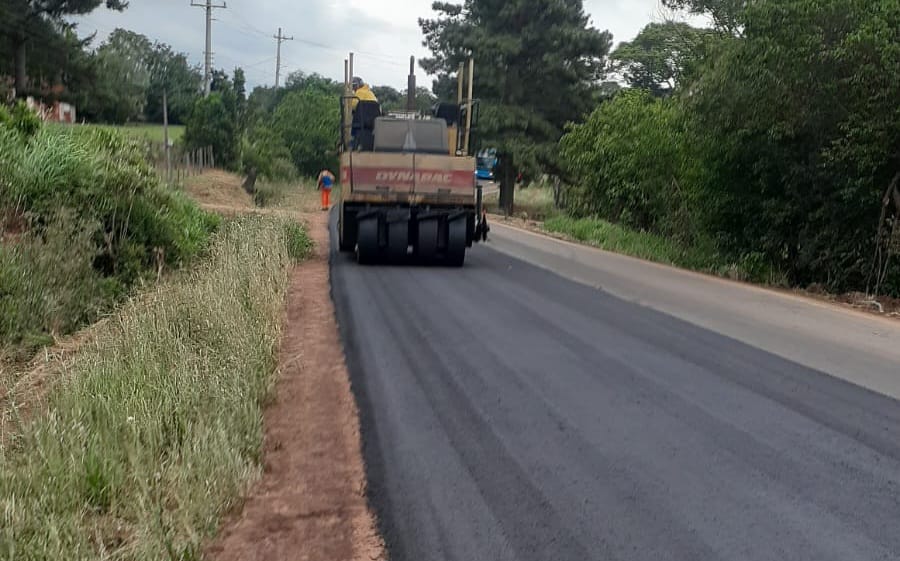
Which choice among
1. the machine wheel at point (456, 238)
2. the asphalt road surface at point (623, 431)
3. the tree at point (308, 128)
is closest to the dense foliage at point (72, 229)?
the asphalt road surface at point (623, 431)

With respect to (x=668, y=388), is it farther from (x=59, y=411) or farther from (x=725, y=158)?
(x=725, y=158)

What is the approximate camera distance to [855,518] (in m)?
5.01

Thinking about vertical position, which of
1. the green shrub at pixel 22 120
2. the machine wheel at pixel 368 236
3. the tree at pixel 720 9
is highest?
the tree at pixel 720 9

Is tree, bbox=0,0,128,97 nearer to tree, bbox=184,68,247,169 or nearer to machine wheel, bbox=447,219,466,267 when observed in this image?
tree, bbox=184,68,247,169

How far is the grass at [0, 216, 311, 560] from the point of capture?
4.51m

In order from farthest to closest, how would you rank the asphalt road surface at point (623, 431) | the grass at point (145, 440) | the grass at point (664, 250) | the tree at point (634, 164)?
the tree at point (634, 164) → the grass at point (664, 250) → the asphalt road surface at point (623, 431) → the grass at point (145, 440)

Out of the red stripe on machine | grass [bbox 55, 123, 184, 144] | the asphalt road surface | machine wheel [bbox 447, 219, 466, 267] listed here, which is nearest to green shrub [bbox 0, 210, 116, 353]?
the asphalt road surface

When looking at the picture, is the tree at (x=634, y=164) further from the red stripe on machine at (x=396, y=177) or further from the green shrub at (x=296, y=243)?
the green shrub at (x=296, y=243)

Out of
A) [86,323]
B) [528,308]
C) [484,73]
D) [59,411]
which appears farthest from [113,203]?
[484,73]

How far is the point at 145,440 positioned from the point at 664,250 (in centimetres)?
1789

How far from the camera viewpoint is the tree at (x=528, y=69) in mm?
39438

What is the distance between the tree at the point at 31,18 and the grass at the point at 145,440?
3167 centimetres

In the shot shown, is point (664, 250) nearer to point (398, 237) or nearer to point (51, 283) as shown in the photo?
point (398, 237)

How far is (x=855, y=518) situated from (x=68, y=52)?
40776mm
